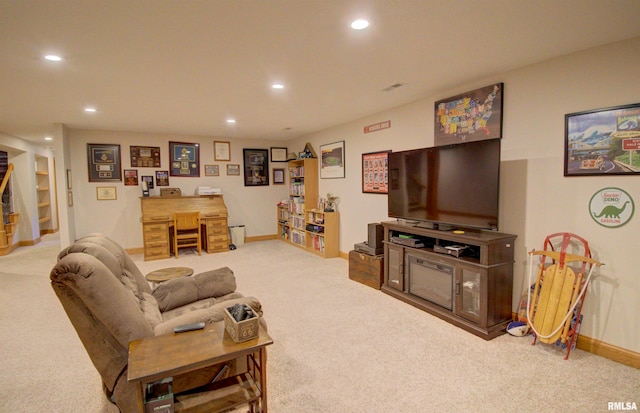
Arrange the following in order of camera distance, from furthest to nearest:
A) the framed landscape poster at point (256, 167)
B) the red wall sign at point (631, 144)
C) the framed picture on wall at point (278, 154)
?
1. the framed picture on wall at point (278, 154)
2. the framed landscape poster at point (256, 167)
3. the red wall sign at point (631, 144)

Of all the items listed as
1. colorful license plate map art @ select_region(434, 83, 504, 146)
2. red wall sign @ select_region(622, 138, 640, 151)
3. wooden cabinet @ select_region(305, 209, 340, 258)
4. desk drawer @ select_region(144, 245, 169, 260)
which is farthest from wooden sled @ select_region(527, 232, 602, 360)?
desk drawer @ select_region(144, 245, 169, 260)

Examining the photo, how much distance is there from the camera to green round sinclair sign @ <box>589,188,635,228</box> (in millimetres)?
2369

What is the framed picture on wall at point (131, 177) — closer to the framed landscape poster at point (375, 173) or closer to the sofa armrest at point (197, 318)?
the framed landscape poster at point (375, 173)

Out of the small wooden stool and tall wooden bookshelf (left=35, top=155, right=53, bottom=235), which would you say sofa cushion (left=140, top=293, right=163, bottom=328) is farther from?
tall wooden bookshelf (left=35, top=155, right=53, bottom=235)

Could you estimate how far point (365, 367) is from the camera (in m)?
2.37

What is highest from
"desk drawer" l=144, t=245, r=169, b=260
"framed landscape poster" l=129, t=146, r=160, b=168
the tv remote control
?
"framed landscape poster" l=129, t=146, r=160, b=168

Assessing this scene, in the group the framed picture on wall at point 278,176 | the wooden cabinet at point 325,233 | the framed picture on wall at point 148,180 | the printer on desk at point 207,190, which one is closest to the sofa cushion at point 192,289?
the wooden cabinet at point 325,233

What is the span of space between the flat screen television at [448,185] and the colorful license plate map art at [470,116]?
1.16 feet

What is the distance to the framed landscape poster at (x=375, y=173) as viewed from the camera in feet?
15.1

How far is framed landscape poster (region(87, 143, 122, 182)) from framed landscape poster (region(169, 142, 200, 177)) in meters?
0.93

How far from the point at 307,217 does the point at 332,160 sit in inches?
48.7

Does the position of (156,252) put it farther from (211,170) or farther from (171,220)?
(211,170)

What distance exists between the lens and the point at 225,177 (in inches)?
277

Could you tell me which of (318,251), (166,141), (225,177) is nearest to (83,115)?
(166,141)
